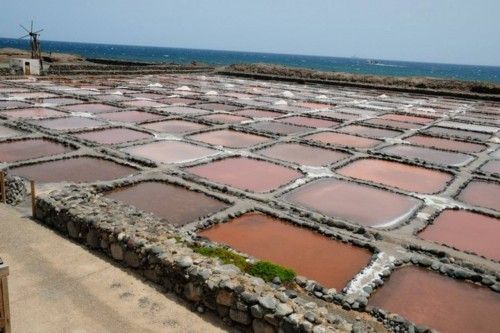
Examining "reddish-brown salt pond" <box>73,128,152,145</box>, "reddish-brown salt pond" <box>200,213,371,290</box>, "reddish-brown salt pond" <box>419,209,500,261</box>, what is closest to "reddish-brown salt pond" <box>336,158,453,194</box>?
"reddish-brown salt pond" <box>419,209,500,261</box>

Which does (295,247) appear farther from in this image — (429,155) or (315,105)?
(315,105)

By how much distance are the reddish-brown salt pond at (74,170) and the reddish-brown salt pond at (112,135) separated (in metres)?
2.11

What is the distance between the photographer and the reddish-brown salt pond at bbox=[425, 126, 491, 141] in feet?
56.2

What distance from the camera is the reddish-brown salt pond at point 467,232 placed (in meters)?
7.56

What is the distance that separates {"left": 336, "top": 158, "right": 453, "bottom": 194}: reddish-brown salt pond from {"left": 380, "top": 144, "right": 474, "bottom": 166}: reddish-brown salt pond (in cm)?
127

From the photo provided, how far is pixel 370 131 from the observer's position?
17.3 metres

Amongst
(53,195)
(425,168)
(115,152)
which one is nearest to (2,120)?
(115,152)

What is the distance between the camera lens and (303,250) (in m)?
7.13

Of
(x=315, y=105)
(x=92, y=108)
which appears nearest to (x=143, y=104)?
(x=92, y=108)

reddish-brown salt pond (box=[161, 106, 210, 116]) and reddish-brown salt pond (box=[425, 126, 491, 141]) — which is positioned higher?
reddish-brown salt pond (box=[161, 106, 210, 116])

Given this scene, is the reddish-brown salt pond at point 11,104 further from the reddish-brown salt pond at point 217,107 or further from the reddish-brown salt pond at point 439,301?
the reddish-brown salt pond at point 439,301

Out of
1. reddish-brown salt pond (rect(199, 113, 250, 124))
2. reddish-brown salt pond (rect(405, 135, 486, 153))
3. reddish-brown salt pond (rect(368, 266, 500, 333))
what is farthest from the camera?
reddish-brown salt pond (rect(199, 113, 250, 124))

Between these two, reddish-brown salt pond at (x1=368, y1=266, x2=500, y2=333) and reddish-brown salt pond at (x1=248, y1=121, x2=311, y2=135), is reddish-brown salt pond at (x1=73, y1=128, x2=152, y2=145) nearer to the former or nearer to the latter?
reddish-brown salt pond at (x1=248, y1=121, x2=311, y2=135)

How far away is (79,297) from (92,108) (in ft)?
49.9
